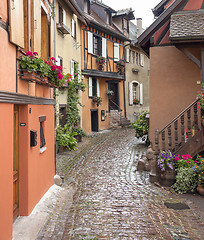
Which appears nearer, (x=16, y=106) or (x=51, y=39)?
(x=16, y=106)

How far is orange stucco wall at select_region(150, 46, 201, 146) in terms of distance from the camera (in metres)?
8.64

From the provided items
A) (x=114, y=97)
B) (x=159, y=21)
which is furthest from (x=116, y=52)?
(x=159, y=21)

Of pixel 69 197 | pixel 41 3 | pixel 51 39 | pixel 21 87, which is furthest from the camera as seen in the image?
pixel 51 39

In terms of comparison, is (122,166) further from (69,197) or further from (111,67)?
(111,67)

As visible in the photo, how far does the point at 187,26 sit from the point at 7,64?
5.37 metres

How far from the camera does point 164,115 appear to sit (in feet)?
29.2

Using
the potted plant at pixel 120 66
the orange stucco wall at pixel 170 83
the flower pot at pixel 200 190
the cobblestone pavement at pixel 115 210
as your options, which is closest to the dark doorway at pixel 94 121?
the potted plant at pixel 120 66

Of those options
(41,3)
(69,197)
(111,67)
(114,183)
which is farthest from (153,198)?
(111,67)

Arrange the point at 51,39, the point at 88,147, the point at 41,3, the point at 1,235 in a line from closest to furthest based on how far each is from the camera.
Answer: the point at 1,235
the point at 41,3
the point at 51,39
the point at 88,147

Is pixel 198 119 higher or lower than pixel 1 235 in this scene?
higher

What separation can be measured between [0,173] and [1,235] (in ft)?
→ 2.57

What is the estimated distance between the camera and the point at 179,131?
24.0 ft

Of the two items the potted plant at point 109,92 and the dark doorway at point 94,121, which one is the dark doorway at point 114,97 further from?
the dark doorway at point 94,121

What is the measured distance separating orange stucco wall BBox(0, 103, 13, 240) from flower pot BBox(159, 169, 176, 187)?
423 cm
